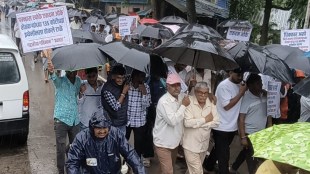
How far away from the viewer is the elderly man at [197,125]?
4.96m

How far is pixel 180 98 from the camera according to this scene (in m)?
5.02

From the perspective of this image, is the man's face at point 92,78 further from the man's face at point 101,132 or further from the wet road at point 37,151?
the man's face at point 101,132

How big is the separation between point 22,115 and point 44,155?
0.73 m

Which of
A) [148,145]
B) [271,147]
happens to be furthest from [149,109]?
[271,147]

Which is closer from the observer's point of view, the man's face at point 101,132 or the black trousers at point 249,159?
the man's face at point 101,132

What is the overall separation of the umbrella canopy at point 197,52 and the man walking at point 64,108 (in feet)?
3.95

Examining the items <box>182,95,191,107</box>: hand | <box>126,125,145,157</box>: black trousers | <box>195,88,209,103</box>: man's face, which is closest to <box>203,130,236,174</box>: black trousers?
<box>195,88,209,103</box>: man's face

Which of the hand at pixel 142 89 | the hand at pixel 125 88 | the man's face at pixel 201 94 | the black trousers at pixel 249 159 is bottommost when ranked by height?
the black trousers at pixel 249 159

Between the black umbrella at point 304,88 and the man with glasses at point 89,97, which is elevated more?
the black umbrella at point 304,88

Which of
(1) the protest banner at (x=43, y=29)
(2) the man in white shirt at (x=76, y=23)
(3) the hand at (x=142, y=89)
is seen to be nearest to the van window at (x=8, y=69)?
(1) the protest banner at (x=43, y=29)

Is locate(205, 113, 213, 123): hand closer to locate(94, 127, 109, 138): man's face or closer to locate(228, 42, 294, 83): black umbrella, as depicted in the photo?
locate(228, 42, 294, 83): black umbrella

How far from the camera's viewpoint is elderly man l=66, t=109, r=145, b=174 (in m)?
3.58

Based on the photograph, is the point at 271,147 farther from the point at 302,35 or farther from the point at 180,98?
the point at 302,35

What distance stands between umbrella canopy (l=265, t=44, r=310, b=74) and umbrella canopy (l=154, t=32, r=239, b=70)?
3.92 feet
